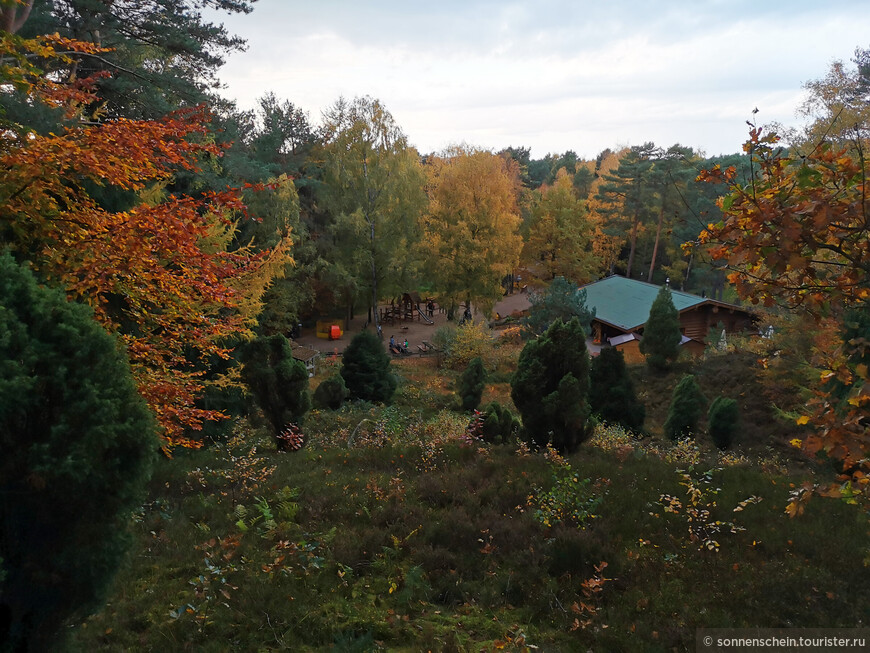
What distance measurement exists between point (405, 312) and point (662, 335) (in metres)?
19.5

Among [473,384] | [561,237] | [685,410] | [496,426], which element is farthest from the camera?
[561,237]

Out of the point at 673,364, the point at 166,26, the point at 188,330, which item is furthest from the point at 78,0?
the point at 673,364

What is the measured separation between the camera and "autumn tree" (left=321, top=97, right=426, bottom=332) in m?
27.9

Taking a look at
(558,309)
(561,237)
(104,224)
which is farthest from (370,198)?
(104,224)

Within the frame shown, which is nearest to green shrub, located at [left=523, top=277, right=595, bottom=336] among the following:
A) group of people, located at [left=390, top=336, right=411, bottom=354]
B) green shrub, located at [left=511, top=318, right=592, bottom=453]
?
group of people, located at [left=390, top=336, right=411, bottom=354]

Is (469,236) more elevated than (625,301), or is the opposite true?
(469,236)

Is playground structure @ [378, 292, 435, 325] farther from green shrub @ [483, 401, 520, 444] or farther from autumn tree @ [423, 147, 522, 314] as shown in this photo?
green shrub @ [483, 401, 520, 444]

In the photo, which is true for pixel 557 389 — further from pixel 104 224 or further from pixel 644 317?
pixel 644 317

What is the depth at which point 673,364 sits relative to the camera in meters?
22.4

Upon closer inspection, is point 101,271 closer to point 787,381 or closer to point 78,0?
point 78,0

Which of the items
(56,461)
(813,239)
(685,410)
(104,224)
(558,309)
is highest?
(104,224)

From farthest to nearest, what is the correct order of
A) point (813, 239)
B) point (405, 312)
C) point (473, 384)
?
point (405, 312) < point (473, 384) < point (813, 239)

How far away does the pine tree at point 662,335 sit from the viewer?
21.6m

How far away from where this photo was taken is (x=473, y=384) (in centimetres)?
1825
